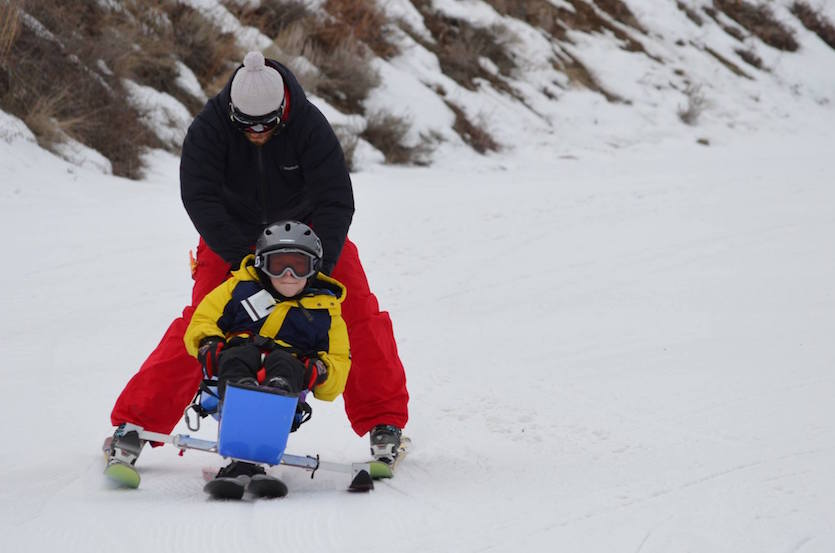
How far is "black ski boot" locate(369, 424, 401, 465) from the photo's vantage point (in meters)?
3.55

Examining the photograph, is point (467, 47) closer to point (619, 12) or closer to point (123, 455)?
point (619, 12)

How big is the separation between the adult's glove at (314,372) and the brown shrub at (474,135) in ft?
24.9

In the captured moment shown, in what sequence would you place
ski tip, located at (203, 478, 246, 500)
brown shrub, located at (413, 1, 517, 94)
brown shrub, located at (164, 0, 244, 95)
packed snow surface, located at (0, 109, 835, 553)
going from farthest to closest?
1. brown shrub, located at (413, 1, 517, 94)
2. brown shrub, located at (164, 0, 244, 95)
3. ski tip, located at (203, 478, 246, 500)
4. packed snow surface, located at (0, 109, 835, 553)

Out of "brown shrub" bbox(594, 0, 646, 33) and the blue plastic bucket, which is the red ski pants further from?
"brown shrub" bbox(594, 0, 646, 33)

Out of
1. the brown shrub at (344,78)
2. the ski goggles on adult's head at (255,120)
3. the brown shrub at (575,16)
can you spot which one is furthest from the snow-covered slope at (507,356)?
the brown shrub at (575,16)

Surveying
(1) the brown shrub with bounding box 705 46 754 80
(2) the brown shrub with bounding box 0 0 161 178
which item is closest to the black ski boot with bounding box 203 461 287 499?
(2) the brown shrub with bounding box 0 0 161 178

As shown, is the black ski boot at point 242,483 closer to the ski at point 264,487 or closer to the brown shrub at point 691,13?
the ski at point 264,487

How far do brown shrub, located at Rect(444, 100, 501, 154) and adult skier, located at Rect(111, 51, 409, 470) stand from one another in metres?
7.02

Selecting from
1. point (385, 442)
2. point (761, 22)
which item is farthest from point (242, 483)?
point (761, 22)

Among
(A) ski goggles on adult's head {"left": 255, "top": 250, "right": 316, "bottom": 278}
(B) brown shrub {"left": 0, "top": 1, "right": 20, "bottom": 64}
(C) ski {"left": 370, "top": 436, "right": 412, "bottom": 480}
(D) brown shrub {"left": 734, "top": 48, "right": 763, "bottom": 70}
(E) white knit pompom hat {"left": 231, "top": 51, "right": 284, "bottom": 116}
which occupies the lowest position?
(B) brown shrub {"left": 0, "top": 1, "right": 20, "bottom": 64}

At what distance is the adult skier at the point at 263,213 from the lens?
3418 millimetres

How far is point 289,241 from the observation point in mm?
3305

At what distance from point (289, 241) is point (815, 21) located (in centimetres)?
1677

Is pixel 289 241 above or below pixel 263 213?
above
